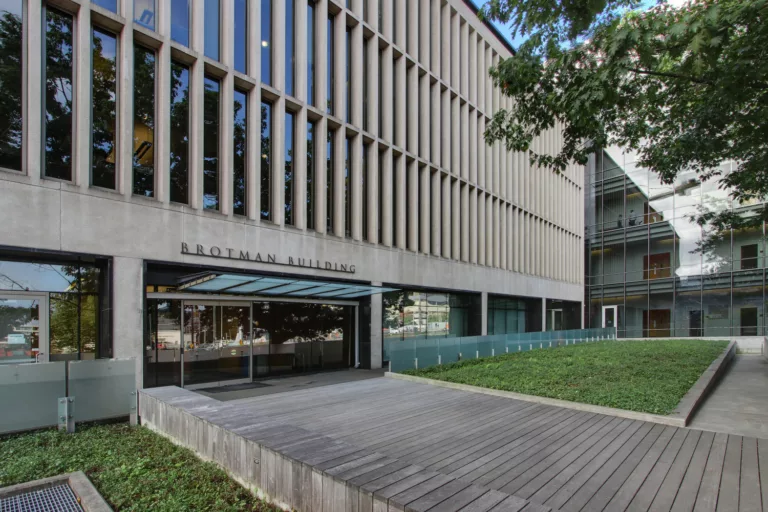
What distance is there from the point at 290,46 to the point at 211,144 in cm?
509

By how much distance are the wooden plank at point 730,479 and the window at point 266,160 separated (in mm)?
12414

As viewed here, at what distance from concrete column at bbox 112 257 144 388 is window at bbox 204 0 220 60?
640 centimetres

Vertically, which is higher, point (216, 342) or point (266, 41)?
point (266, 41)

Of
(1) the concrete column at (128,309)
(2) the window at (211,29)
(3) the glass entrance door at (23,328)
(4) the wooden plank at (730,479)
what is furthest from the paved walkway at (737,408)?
(2) the window at (211,29)

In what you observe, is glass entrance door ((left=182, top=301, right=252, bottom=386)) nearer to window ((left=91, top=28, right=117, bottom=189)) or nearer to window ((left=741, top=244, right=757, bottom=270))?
window ((left=91, top=28, right=117, bottom=189))

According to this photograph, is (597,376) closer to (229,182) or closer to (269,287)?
(269,287)

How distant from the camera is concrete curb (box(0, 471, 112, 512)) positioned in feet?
16.7

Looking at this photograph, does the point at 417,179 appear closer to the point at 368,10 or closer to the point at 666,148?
the point at 368,10

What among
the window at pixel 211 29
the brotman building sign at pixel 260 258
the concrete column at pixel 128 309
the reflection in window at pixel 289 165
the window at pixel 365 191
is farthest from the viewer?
the window at pixel 365 191

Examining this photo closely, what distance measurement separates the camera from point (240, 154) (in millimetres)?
13992

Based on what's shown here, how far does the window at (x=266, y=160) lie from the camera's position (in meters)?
14.5

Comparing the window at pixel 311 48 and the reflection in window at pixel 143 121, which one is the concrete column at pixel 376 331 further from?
the reflection in window at pixel 143 121

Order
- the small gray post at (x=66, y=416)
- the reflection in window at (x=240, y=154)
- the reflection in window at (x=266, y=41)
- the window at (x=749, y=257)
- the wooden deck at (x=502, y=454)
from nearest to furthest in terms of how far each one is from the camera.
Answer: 1. the wooden deck at (x=502, y=454)
2. the small gray post at (x=66, y=416)
3. the reflection in window at (x=240, y=154)
4. the reflection in window at (x=266, y=41)
5. the window at (x=749, y=257)

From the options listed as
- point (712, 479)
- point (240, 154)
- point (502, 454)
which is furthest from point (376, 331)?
point (712, 479)
